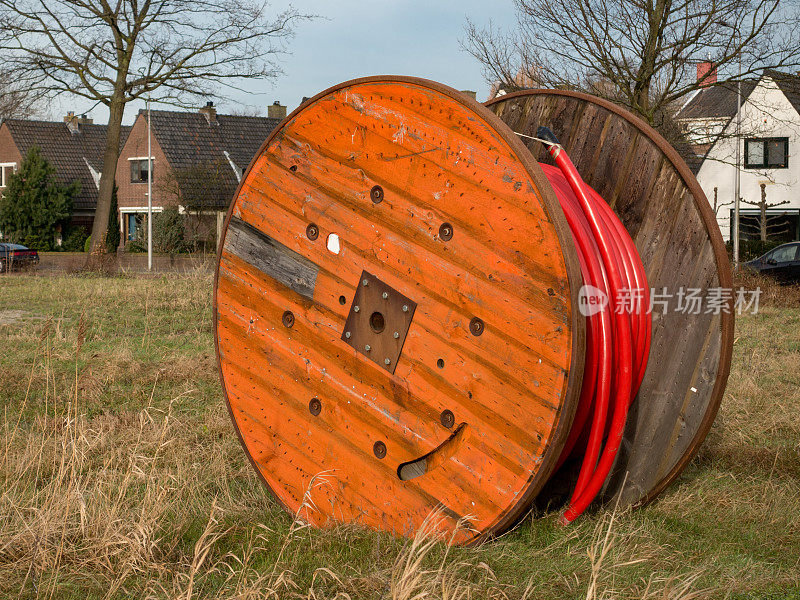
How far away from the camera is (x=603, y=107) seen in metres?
4.96

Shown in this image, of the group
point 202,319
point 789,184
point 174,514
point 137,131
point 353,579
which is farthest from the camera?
point 137,131

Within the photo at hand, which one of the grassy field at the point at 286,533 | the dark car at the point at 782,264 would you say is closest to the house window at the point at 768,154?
the dark car at the point at 782,264

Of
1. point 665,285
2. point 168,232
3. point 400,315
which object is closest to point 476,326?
point 400,315

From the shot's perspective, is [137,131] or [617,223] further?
[137,131]

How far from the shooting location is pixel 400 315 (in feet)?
12.5

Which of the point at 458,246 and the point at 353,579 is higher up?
the point at 458,246

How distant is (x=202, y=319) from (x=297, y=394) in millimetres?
7673

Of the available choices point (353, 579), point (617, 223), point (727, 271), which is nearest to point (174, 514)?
point (353, 579)

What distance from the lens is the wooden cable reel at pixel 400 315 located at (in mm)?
3436

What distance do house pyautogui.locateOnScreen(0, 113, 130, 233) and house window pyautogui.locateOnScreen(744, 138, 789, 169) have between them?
31435mm

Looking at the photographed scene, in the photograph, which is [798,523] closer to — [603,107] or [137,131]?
[603,107]

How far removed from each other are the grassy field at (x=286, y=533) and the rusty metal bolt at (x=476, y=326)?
2.77 feet

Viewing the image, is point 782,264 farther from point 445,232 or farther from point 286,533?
point 286,533

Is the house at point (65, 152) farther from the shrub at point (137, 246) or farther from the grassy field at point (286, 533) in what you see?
the grassy field at point (286, 533)
